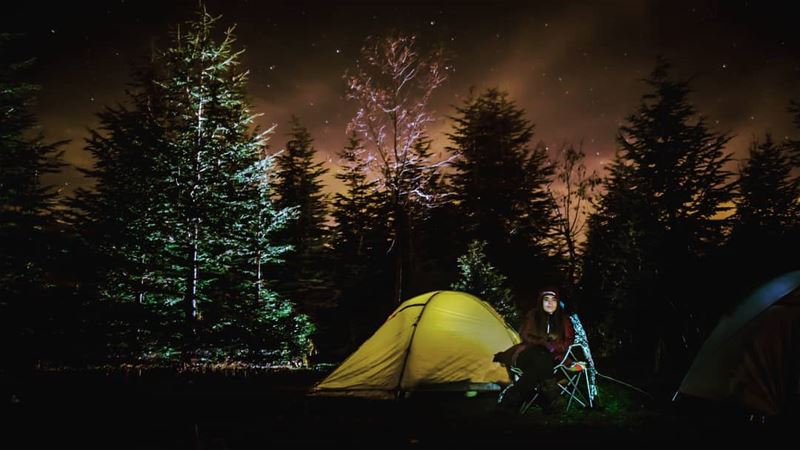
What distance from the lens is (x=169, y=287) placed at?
13492mm

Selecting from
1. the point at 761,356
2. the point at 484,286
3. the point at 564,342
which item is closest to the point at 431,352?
the point at 564,342

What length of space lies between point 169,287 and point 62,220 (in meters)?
7.02

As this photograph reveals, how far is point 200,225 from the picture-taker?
13.0 m

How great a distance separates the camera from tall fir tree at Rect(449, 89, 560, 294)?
90.0 ft

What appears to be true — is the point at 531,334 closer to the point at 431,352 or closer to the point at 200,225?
the point at 431,352

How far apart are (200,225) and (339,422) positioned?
9.22 meters

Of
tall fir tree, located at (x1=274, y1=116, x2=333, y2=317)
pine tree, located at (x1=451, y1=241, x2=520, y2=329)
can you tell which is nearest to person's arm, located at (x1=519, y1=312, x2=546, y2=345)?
pine tree, located at (x1=451, y1=241, x2=520, y2=329)

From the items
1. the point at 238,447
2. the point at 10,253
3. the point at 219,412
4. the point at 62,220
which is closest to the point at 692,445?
the point at 238,447

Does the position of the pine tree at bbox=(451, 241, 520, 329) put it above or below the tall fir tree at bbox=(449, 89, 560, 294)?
below

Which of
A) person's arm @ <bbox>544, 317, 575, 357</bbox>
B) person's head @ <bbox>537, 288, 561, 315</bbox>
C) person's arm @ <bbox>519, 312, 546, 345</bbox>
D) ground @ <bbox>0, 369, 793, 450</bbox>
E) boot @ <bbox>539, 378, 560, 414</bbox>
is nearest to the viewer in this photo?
ground @ <bbox>0, 369, 793, 450</bbox>

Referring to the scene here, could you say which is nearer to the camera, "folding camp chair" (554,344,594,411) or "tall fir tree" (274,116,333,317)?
"folding camp chair" (554,344,594,411)

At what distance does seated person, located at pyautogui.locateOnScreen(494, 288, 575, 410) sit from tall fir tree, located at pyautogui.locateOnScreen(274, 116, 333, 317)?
15876mm

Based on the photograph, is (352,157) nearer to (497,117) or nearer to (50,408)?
(50,408)

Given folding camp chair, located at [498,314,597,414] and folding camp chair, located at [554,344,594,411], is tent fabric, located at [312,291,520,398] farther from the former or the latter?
folding camp chair, located at [554,344,594,411]
